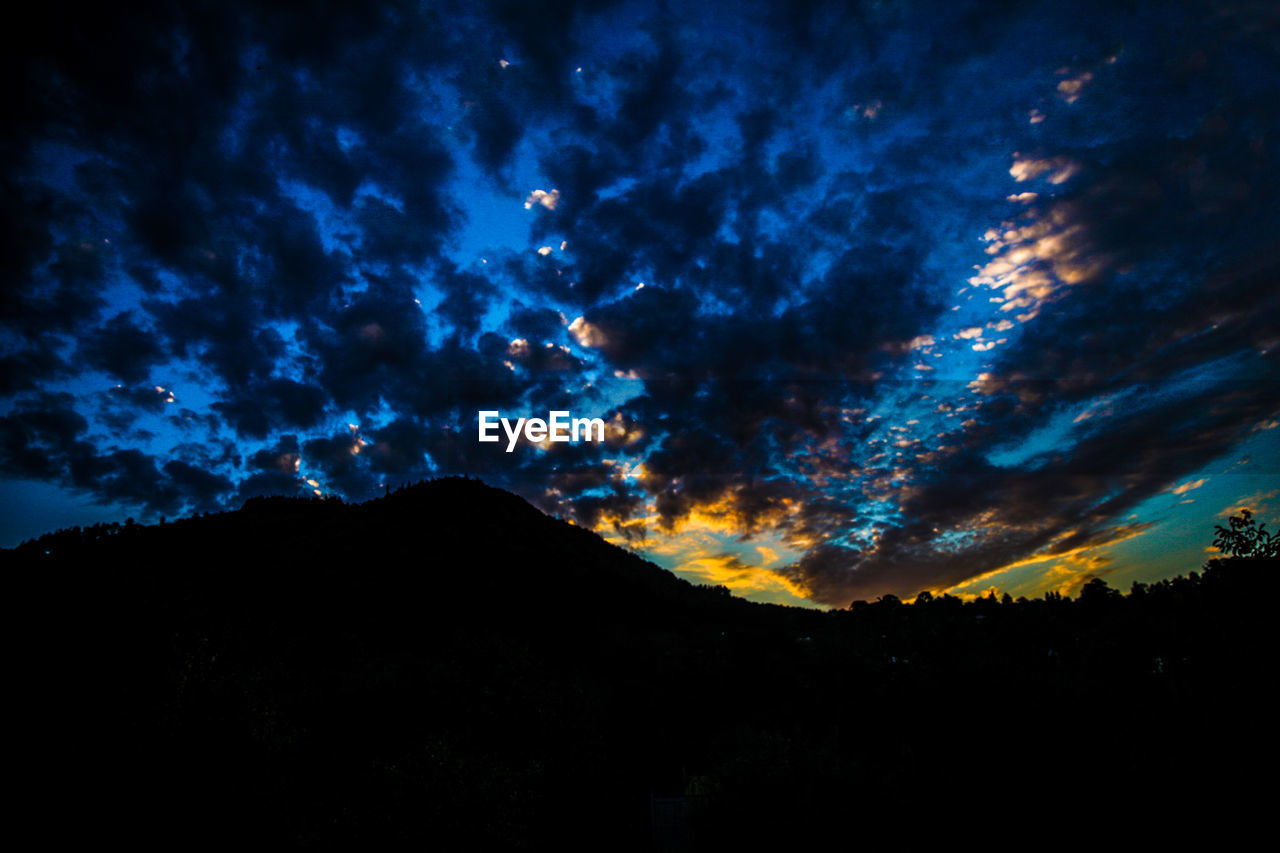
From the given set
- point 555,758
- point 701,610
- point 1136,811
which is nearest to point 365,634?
point 555,758

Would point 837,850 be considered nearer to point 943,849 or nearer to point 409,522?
point 943,849

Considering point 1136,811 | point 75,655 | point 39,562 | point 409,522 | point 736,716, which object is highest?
point 409,522

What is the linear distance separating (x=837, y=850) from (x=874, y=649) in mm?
58624

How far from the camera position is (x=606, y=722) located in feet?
209

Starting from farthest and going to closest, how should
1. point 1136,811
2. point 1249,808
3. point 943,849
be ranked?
point 943,849 → point 1136,811 → point 1249,808

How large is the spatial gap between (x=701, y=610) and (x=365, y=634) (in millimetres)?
72825

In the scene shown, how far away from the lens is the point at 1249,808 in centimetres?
1498

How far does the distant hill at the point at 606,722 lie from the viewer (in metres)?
18.5

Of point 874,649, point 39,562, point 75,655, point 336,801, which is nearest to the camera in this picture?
point 75,655

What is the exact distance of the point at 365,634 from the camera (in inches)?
3059

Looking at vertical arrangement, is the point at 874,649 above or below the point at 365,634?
below

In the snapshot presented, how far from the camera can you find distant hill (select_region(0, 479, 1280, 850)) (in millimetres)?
18469

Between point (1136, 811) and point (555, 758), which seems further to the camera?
point (555, 758)

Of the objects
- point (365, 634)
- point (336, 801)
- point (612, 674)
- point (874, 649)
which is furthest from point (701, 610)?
point (336, 801)
